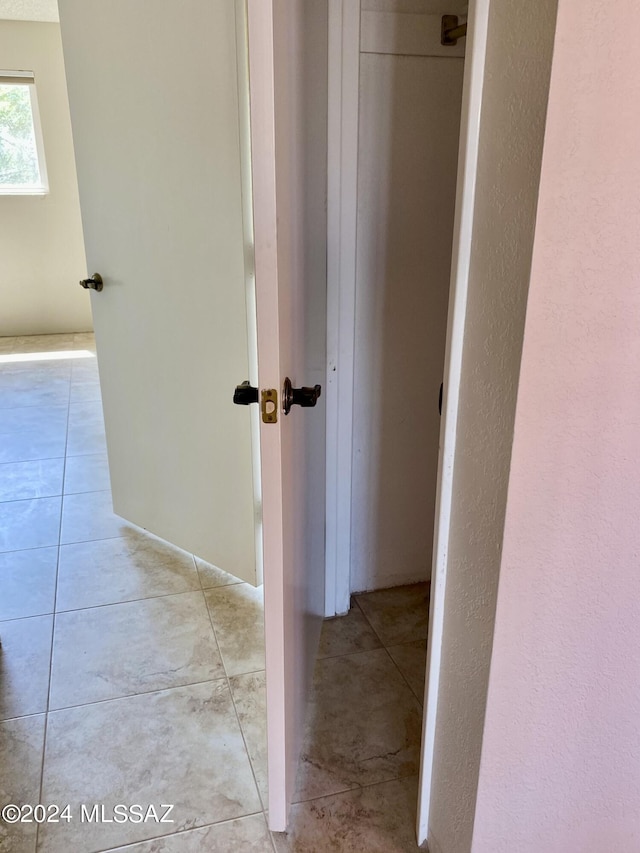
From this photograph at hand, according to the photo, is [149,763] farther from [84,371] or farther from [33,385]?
[84,371]

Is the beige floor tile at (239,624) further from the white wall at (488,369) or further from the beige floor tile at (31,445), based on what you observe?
the beige floor tile at (31,445)

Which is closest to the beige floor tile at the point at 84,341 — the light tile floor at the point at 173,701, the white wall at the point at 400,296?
the light tile floor at the point at 173,701

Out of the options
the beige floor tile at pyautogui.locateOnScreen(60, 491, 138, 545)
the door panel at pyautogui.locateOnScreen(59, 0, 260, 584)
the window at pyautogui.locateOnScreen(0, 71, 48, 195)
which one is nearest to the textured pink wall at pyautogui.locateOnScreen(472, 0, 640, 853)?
the door panel at pyautogui.locateOnScreen(59, 0, 260, 584)

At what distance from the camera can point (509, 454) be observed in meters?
0.89

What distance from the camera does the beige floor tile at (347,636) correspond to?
1.85 m

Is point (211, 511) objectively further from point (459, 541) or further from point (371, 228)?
point (459, 541)

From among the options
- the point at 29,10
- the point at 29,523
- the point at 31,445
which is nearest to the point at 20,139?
the point at 29,10

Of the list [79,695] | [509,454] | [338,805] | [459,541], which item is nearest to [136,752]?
[79,695]

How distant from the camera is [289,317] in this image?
110cm

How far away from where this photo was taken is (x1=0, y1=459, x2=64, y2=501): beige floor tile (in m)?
2.76

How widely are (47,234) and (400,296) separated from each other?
14.9ft

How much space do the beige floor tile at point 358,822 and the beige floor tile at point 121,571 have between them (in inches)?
36.1

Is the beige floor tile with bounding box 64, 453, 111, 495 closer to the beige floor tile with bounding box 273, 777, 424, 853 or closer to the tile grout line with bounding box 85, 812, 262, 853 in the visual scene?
the tile grout line with bounding box 85, 812, 262, 853

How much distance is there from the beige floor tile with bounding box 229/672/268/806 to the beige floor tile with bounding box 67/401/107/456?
71.8 inches
